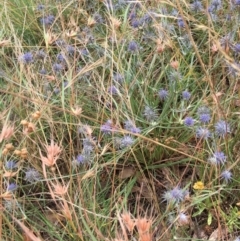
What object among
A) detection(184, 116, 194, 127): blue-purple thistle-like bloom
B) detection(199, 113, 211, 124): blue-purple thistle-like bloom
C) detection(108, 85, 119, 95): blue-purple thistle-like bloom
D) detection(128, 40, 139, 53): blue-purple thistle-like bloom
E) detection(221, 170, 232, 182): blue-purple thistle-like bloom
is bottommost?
detection(221, 170, 232, 182): blue-purple thistle-like bloom

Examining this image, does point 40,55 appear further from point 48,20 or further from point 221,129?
point 221,129

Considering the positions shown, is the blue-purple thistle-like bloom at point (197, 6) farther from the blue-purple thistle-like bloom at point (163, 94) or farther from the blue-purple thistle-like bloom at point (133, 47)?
the blue-purple thistle-like bloom at point (163, 94)

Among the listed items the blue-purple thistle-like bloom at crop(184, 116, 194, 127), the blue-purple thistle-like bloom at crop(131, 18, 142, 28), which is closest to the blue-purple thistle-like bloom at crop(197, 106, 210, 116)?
the blue-purple thistle-like bloom at crop(184, 116, 194, 127)

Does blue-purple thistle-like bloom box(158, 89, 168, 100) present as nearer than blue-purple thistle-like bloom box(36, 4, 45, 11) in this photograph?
Yes

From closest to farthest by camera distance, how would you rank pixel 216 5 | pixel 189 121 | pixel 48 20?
pixel 189 121 → pixel 216 5 → pixel 48 20

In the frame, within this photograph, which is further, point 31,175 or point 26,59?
point 26,59

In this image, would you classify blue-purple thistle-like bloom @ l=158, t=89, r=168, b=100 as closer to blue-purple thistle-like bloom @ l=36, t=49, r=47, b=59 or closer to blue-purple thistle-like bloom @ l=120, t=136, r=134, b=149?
blue-purple thistle-like bloom @ l=120, t=136, r=134, b=149

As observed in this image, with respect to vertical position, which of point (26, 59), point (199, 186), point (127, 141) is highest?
point (26, 59)

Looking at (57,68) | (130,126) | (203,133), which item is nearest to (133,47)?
(57,68)

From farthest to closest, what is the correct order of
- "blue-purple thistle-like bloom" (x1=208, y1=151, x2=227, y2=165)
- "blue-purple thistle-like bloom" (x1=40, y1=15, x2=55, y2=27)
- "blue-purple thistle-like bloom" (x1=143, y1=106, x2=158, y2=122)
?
"blue-purple thistle-like bloom" (x1=40, y1=15, x2=55, y2=27), "blue-purple thistle-like bloom" (x1=143, y1=106, x2=158, y2=122), "blue-purple thistle-like bloom" (x1=208, y1=151, x2=227, y2=165)
